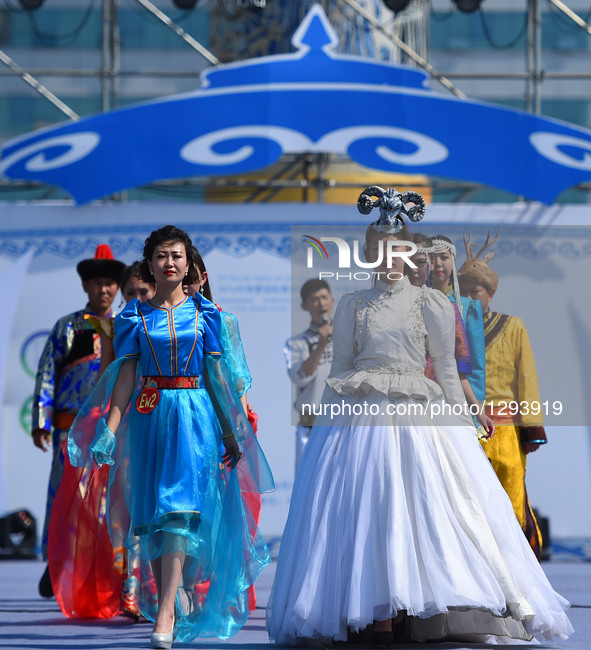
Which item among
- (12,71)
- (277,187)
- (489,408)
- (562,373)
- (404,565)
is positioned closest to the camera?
(404,565)

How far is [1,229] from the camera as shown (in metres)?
8.96

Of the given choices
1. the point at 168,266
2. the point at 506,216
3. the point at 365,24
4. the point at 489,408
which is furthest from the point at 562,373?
the point at 365,24

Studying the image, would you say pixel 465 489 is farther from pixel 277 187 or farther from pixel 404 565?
pixel 277 187

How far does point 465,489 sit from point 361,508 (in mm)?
346

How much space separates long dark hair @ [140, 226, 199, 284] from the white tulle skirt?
724mm

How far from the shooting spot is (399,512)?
439 centimetres

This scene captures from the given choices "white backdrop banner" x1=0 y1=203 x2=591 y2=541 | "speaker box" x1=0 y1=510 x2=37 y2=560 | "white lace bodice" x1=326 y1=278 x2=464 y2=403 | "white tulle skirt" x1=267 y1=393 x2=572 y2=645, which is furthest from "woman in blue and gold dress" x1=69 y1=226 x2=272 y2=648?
"speaker box" x1=0 y1=510 x2=37 y2=560

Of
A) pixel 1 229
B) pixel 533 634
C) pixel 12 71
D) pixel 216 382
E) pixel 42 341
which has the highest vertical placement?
pixel 12 71

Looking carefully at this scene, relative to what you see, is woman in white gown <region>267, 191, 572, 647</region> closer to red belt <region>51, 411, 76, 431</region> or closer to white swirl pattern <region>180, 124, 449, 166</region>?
red belt <region>51, 411, 76, 431</region>

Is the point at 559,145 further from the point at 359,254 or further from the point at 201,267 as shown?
the point at 201,267

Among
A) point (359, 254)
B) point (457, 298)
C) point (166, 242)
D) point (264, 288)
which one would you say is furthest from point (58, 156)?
point (457, 298)

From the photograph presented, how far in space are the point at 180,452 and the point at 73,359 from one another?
1.67 m

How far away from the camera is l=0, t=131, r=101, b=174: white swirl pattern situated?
895cm

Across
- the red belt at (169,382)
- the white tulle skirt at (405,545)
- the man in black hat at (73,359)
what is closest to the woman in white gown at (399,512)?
the white tulle skirt at (405,545)
